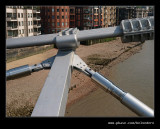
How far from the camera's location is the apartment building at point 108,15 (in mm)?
30844

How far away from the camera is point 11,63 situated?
53.7 feet

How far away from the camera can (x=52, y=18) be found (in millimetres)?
25094

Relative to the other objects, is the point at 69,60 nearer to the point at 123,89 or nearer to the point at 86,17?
the point at 123,89

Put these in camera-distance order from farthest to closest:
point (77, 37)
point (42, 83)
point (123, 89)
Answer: point (123, 89) → point (42, 83) → point (77, 37)

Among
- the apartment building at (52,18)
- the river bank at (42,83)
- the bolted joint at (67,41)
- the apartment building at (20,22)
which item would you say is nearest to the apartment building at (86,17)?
the apartment building at (52,18)

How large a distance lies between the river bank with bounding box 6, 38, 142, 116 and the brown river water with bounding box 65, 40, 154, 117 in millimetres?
608

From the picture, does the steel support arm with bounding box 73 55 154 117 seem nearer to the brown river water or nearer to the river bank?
the river bank

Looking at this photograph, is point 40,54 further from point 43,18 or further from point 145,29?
point 145,29

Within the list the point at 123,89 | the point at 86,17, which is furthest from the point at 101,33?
the point at 86,17

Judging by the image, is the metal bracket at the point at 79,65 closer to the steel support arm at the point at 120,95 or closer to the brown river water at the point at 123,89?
the steel support arm at the point at 120,95

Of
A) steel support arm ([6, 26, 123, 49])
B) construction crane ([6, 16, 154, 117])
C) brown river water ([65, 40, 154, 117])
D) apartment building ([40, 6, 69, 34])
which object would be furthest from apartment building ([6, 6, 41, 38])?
construction crane ([6, 16, 154, 117])

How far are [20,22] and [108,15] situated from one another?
17293mm

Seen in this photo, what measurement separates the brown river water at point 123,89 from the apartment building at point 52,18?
10.5m

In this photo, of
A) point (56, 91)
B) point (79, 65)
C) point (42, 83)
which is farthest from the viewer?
point (42, 83)
